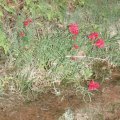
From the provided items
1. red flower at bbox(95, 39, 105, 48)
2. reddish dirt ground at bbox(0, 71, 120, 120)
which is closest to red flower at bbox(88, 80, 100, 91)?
reddish dirt ground at bbox(0, 71, 120, 120)

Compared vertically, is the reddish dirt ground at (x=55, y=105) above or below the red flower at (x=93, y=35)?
below

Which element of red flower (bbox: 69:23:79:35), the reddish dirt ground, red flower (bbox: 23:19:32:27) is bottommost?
the reddish dirt ground

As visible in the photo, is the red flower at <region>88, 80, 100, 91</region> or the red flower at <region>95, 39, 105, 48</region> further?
the red flower at <region>95, 39, 105, 48</region>

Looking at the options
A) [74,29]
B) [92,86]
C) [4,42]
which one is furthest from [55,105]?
[74,29]

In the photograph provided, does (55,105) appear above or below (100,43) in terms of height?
below

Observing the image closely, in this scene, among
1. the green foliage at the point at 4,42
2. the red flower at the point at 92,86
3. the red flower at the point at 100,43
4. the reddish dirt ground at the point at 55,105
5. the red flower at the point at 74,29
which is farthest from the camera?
the red flower at the point at 100,43

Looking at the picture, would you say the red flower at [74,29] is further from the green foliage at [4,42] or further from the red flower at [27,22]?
the green foliage at [4,42]

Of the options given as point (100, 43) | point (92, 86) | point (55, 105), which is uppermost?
point (100, 43)

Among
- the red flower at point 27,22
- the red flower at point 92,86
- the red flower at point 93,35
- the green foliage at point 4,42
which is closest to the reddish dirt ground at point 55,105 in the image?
the red flower at point 92,86

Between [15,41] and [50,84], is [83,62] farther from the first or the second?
[15,41]

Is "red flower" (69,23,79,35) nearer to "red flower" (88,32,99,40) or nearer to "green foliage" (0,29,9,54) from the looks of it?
"red flower" (88,32,99,40)

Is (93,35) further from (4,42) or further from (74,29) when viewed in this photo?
(4,42)

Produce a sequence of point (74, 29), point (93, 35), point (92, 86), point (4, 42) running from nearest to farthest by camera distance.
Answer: point (4, 42)
point (92, 86)
point (74, 29)
point (93, 35)

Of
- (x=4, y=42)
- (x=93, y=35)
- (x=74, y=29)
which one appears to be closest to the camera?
(x=4, y=42)
